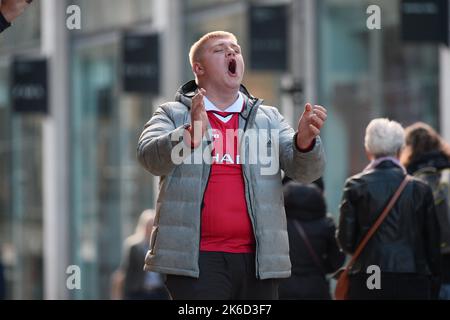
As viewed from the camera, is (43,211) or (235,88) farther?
(43,211)

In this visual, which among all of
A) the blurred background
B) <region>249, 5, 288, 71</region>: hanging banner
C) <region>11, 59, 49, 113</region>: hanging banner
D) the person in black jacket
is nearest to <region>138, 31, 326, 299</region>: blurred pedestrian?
the person in black jacket

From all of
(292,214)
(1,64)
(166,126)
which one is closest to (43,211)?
(1,64)

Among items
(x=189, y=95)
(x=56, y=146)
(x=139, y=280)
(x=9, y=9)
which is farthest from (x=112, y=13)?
(x=9, y=9)

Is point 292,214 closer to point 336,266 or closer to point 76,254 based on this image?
point 336,266

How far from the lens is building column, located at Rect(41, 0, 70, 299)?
2122 cm

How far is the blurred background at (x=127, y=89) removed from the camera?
13.9m

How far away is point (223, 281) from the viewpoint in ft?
17.5

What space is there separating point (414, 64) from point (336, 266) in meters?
6.01

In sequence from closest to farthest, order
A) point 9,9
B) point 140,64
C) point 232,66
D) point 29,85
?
point 9,9
point 232,66
point 140,64
point 29,85

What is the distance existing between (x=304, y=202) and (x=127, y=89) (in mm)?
9682

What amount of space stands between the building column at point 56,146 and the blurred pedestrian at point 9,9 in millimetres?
16032

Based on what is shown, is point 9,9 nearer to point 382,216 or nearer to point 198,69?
point 198,69

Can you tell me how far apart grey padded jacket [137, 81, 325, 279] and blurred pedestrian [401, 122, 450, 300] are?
8.97 ft
